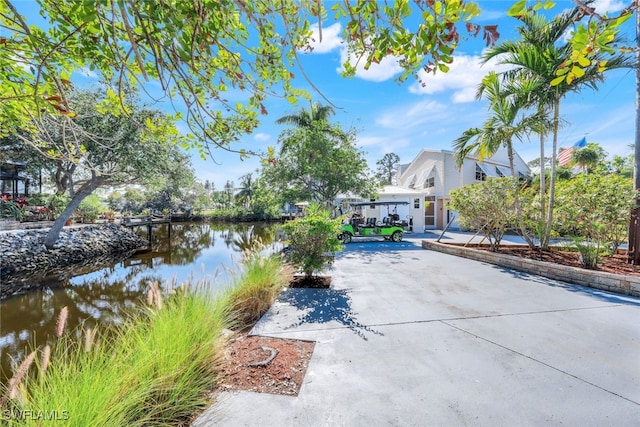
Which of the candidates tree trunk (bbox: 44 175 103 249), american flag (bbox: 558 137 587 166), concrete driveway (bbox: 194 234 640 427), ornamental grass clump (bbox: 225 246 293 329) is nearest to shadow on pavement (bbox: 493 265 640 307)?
concrete driveway (bbox: 194 234 640 427)

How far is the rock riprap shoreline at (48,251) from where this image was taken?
10.3 m

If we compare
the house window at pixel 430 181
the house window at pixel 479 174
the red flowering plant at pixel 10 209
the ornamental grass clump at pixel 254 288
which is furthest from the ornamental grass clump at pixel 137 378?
the house window at pixel 479 174

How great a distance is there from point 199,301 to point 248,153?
6.46 feet

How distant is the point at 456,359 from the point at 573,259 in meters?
6.74

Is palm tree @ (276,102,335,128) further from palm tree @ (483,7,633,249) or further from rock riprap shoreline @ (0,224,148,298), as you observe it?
rock riprap shoreline @ (0,224,148,298)

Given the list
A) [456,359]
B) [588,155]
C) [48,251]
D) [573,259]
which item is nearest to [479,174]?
[588,155]

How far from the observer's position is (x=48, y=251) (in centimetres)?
1241

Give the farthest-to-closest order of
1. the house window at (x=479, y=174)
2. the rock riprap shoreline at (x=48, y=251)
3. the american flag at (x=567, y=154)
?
1. the house window at (x=479, y=174)
2. the american flag at (x=567, y=154)
3. the rock riprap shoreline at (x=48, y=251)

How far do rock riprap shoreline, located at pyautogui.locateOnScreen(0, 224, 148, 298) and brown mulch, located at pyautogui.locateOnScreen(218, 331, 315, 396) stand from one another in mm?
9291

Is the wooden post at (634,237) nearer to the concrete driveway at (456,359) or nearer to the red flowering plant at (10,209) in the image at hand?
the concrete driveway at (456,359)

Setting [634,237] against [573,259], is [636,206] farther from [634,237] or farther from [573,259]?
[573,259]

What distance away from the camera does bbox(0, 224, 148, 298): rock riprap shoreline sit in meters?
10.3

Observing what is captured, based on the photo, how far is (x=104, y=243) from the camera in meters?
15.8

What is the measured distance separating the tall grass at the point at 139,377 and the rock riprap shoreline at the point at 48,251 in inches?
352
